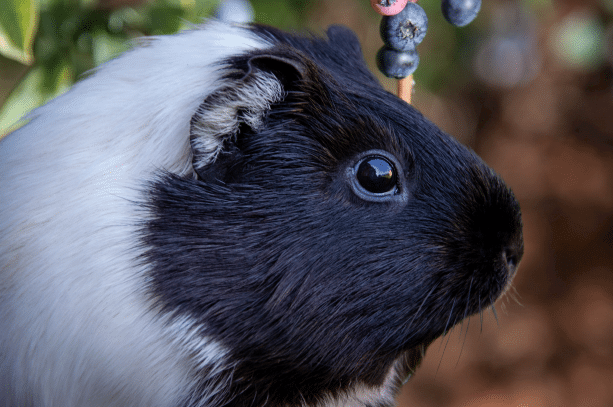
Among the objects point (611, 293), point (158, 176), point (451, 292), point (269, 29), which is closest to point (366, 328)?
point (451, 292)

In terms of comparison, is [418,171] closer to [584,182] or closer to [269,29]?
[269,29]

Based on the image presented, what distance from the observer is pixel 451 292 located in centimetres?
77

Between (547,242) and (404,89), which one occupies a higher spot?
(404,89)

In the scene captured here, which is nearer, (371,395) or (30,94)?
(371,395)

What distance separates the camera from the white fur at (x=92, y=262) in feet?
2.27

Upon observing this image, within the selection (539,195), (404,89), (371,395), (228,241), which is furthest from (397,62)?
(539,195)

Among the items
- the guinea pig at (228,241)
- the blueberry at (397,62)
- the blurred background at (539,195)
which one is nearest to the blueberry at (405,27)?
the blueberry at (397,62)

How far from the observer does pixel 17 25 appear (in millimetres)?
793

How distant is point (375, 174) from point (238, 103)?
0.71 feet

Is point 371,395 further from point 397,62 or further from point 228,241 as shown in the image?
point 397,62

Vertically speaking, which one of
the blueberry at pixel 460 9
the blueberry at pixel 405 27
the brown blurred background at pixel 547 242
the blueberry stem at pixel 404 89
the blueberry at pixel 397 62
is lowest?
the brown blurred background at pixel 547 242

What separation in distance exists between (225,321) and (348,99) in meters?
0.36

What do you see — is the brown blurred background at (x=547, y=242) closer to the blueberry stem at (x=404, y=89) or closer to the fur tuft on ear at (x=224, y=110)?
the blueberry stem at (x=404, y=89)

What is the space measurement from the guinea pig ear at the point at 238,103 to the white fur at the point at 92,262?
4 cm
